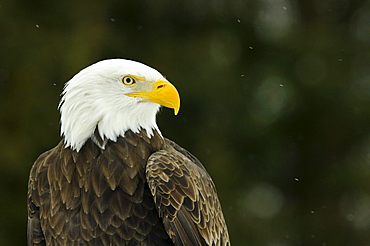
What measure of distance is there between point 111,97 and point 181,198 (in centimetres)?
77

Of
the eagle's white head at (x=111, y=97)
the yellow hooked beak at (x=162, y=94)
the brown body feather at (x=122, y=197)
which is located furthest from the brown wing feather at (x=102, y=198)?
the yellow hooked beak at (x=162, y=94)

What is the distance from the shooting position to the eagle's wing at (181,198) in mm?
3592

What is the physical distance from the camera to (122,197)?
361 centimetres

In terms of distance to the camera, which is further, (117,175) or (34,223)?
(34,223)

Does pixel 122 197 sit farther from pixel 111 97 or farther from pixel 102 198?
pixel 111 97

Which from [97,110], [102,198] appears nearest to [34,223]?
[102,198]

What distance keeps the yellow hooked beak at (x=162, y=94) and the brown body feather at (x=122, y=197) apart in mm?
265

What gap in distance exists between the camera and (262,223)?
909 centimetres

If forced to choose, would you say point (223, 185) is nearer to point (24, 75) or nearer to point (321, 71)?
point (321, 71)

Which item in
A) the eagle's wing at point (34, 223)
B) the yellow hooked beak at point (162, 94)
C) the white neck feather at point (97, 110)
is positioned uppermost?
the yellow hooked beak at point (162, 94)

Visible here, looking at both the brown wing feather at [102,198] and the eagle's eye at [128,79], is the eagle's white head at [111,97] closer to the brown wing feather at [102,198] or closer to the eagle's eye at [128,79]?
the eagle's eye at [128,79]

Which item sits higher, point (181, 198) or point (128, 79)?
point (128, 79)

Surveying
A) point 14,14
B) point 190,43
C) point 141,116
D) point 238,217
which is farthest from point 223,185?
point 141,116

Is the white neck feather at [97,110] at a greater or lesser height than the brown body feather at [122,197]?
greater
